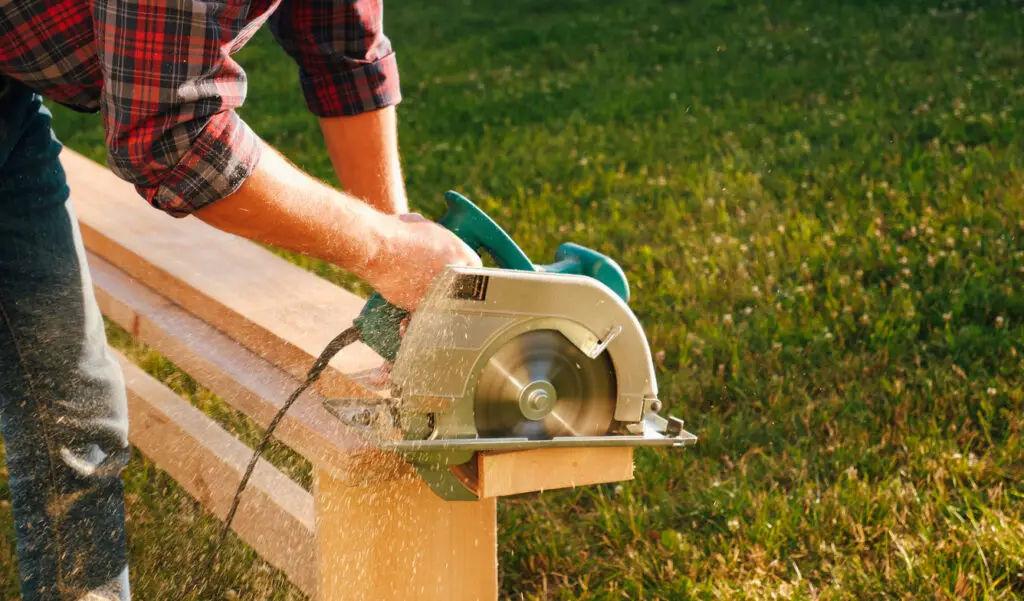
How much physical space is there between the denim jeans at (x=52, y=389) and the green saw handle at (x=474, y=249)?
0.60 metres

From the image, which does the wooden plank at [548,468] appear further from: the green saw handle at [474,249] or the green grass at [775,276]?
the green grass at [775,276]

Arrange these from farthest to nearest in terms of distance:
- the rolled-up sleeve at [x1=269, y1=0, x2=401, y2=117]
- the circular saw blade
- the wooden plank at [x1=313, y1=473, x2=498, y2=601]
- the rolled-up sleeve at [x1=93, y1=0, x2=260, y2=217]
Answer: the rolled-up sleeve at [x1=269, y1=0, x2=401, y2=117]
the wooden plank at [x1=313, y1=473, x2=498, y2=601]
the circular saw blade
the rolled-up sleeve at [x1=93, y1=0, x2=260, y2=217]

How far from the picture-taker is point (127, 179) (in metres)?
1.60

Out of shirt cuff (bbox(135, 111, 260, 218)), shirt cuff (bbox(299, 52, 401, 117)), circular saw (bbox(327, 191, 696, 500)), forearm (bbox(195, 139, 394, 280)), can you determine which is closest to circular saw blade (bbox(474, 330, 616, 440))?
circular saw (bbox(327, 191, 696, 500))

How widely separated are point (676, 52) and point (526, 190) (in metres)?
2.35

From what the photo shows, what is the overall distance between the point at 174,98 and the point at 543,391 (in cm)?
73

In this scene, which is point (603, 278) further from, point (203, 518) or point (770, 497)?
point (203, 518)

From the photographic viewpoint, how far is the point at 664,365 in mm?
3129

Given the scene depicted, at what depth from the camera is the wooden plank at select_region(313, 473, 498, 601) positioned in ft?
6.17

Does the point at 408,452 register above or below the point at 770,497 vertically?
above

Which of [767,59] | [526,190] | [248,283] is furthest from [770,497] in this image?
[767,59]

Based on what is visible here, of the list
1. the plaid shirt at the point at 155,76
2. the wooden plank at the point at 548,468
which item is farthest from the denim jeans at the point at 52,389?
the wooden plank at the point at 548,468

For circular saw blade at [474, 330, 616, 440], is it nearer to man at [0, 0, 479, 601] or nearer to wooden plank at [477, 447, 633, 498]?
wooden plank at [477, 447, 633, 498]

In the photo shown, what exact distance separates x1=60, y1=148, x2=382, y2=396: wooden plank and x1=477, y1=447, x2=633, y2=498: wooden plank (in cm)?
32
